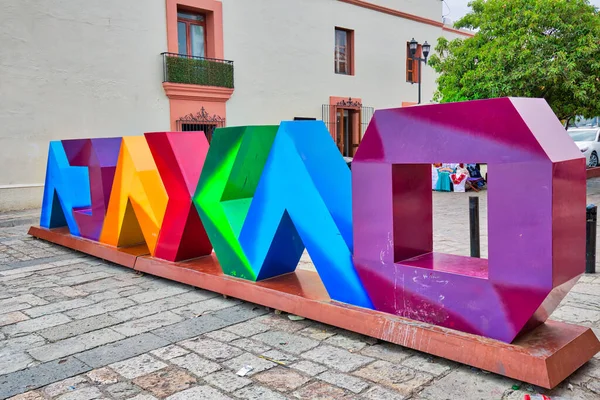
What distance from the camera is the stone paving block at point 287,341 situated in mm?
3601

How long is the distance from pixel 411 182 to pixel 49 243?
609 cm

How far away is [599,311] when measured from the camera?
13.8 ft

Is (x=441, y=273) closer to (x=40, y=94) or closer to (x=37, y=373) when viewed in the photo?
(x=37, y=373)

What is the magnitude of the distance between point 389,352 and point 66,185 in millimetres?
5516

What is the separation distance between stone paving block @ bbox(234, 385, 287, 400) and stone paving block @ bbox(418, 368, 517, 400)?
2.54ft

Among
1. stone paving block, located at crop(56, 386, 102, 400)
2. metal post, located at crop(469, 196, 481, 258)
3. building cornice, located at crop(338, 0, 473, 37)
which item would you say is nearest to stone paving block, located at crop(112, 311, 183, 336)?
stone paving block, located at crop(56, 386, 102, 400)

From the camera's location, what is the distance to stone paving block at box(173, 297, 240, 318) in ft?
14.6

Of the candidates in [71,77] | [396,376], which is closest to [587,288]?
[396,376]

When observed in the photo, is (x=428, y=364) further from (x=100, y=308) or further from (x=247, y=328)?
(x=100, y=308)

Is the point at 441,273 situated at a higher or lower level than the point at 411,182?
lower

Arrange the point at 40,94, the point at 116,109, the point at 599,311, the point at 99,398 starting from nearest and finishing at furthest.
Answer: the point at 99,398, the point at 599,311, the point at 40,94, the point at 116,109

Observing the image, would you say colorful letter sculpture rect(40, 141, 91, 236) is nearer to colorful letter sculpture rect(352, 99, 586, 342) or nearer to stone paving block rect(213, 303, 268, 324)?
stone paving block rect(213, 303, 268, 324)

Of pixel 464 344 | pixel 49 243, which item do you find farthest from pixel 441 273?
pixel 49 243

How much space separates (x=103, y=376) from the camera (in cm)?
326
